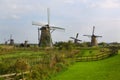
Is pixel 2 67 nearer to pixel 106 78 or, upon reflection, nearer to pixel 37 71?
pixel 37 71

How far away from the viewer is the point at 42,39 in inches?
3580

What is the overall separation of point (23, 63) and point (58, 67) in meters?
12.7

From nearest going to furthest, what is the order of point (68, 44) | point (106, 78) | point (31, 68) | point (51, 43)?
point (31, 68), point (106, 78), point (68, 44), point (51, 43)

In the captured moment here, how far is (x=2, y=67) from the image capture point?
2628 cm

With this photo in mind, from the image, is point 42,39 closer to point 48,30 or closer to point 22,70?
point 48,30

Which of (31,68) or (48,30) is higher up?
(48,30)

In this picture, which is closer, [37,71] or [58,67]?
[37,71]

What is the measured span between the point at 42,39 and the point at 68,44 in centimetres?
1328

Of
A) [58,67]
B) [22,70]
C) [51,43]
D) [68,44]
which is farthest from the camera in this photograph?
[51,43]

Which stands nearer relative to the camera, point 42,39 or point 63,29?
point 42,39

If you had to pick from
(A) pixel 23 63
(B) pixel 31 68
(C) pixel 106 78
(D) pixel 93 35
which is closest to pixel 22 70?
(A) pixel 23 63

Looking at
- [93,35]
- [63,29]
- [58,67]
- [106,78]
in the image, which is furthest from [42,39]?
[106,78]

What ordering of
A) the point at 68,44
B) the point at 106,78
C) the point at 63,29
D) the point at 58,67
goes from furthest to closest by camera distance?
1. the point at 63,29
2. the point at 68,44
3. the point at 58,67
4. the point at 106,78

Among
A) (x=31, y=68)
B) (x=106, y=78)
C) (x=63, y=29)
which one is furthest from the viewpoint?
(x=63, y=29)
